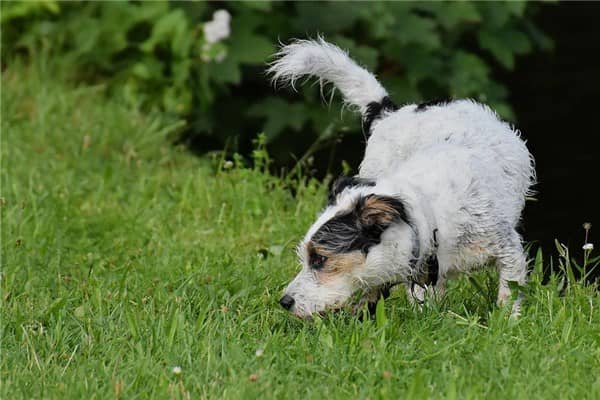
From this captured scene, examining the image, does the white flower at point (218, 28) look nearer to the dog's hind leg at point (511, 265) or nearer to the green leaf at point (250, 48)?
the green leaf at point (250, 48)

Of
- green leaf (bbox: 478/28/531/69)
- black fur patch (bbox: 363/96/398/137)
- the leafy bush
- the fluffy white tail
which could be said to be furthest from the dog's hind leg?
green leaf (bbox: 478/28/531/69)

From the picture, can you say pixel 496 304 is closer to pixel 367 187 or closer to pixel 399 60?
pixel 367 187

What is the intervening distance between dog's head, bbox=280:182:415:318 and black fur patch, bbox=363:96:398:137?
1400mm

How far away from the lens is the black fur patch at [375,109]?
6656mm

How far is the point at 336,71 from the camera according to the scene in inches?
268

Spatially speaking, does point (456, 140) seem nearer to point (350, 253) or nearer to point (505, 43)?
point (350, 253)

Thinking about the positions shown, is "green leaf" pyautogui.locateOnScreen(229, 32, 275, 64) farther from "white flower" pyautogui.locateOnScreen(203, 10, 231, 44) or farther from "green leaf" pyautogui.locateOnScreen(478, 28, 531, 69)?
"green leaf" pyautogui.locateOnScreen(478, 28, 531, 69)

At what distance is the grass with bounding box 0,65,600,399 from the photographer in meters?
4.86

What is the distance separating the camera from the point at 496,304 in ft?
19.1

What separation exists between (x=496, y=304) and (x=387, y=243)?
33.9 inches

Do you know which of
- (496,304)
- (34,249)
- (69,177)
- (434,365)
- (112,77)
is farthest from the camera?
(112,77)

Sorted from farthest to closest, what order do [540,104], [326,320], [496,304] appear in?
[540,104]
[496,304]
[326,320]

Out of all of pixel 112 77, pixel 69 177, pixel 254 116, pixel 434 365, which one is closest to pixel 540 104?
pixel 254 116

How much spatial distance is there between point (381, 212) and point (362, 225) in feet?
0.36
